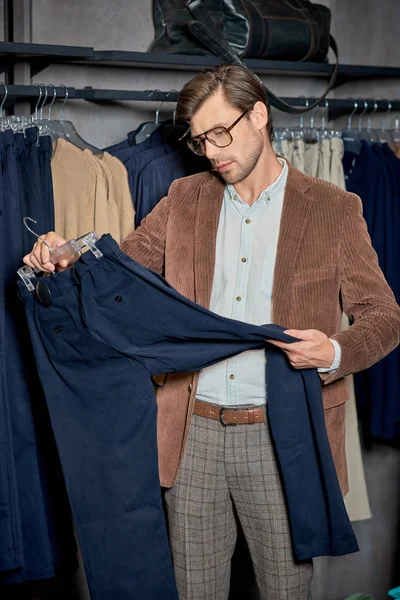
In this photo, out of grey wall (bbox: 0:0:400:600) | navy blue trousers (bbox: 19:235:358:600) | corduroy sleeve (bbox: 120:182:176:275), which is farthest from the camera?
grey wall (bbox: 0:0:400:600)

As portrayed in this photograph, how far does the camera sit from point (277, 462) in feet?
6.83

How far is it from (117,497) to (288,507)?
16.2 inches

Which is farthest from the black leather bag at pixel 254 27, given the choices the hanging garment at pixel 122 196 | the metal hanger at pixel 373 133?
the hanging garment at pixel 122 196

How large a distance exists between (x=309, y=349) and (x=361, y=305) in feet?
0.71

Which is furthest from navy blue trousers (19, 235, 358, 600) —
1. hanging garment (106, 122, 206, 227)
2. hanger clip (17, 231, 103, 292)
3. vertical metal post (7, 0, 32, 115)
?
vertical metal post (7, 0, 32, 115)

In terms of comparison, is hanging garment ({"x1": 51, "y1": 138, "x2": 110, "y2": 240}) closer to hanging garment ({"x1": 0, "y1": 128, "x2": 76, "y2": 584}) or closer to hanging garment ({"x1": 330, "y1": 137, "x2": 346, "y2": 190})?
hanging garment ({"x1": 0, "y1": 128, "x2": 76, "y2": 584})

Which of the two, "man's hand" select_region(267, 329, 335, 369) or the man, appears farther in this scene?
the man

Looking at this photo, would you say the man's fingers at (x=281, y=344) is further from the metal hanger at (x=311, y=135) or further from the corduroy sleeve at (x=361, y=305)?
the metal hanger at (x=311, y=135)

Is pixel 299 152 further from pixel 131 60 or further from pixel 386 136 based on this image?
pixel 131 60

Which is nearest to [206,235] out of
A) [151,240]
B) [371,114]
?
[151,240]

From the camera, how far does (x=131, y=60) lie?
2.72m

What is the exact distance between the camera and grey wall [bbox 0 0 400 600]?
304 cm

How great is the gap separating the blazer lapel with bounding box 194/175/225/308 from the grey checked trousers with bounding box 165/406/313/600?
333 mm

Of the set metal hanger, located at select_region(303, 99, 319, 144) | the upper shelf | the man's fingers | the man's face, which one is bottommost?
the man's fingers
